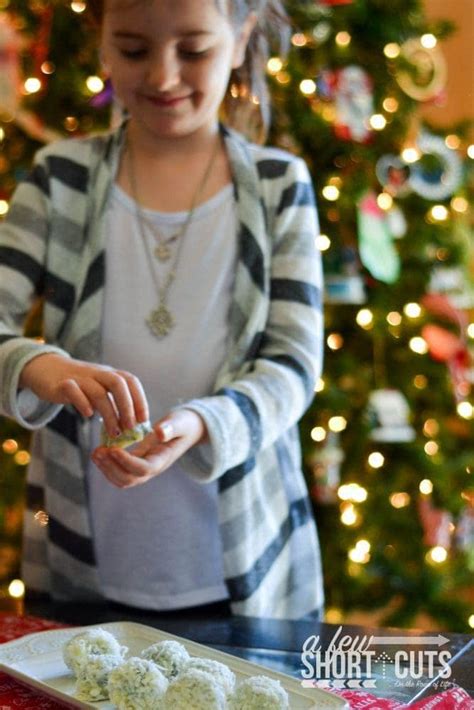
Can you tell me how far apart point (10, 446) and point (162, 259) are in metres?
1.10

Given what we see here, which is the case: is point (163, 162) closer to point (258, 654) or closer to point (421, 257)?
point (258, 654)

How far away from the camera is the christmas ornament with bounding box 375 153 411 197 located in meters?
2.17

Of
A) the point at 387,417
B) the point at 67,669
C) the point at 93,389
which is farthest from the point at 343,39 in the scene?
the point at 67,669

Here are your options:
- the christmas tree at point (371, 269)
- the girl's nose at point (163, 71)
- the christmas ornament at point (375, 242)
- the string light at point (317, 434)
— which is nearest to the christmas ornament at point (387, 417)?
the christmas tree at point (371, 269)

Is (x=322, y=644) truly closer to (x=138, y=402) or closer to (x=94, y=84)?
(x=138, y=402)

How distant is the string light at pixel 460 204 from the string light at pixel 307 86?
0.41 m

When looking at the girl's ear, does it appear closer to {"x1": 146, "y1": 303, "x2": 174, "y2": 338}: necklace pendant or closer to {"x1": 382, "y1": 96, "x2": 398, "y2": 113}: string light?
{"x1": 146, "y1": 303, "x2": 174, "y2": 338}: necklace pendant

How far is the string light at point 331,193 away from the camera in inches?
82.4

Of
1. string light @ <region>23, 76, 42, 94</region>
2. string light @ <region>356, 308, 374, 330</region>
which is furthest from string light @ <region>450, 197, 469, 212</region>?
string light @ <region>23, 76, 42, 94</region>

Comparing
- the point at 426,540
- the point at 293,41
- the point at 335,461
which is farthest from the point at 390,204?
the point at 426,540

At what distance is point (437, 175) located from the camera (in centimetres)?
221

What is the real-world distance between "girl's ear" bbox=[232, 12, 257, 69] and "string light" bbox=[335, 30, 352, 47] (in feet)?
3.32

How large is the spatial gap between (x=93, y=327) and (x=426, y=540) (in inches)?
52.3

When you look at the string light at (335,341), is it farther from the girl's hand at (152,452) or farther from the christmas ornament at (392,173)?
the girl's hand at (152,452)
